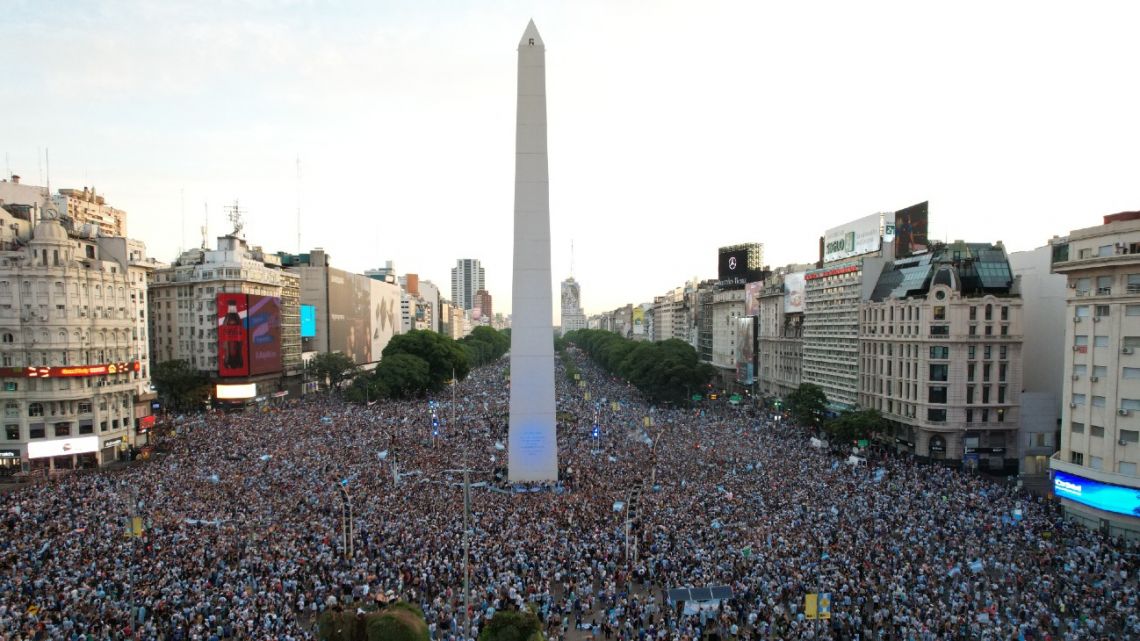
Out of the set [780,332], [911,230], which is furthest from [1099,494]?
[780,332]

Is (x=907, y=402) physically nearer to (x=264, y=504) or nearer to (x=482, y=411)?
(x=482, y=411)

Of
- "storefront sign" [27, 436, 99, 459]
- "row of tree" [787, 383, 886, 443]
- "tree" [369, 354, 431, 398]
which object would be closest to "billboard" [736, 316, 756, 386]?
"row of tree" [787, 383, 886, 443]

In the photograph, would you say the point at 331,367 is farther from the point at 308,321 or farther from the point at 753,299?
the point at 753,299

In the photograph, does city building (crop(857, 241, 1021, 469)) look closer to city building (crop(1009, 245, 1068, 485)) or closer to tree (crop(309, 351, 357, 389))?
city building (crop(1009, 245, 1068, 485))

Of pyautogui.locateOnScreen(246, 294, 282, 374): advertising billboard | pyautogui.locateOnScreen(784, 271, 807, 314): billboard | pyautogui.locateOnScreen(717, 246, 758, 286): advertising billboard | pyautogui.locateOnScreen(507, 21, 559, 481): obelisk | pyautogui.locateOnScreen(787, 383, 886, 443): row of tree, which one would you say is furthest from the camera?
pyautogui.locateOnScreen(717, 246, 758, 286): advertising billboard

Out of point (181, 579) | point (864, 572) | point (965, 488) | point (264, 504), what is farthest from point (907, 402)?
point (181, 579)

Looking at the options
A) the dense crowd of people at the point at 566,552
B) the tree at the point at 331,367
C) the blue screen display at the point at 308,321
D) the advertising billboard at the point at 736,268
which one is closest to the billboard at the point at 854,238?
the dense crowd of people at the point at 566,552
